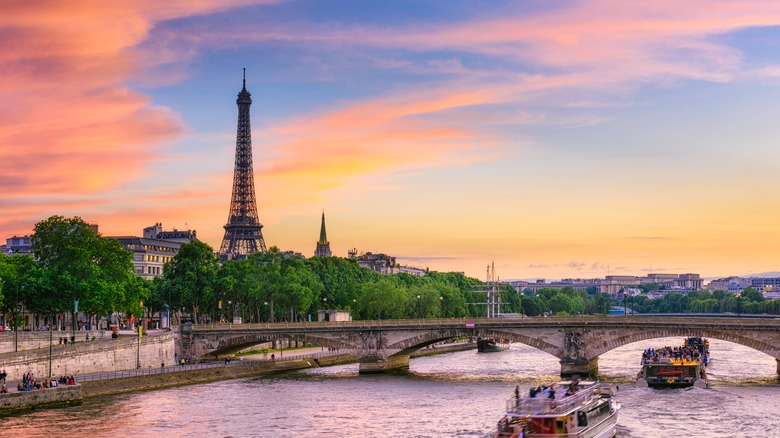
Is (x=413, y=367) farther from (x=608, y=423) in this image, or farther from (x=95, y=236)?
(x=608, y=423)

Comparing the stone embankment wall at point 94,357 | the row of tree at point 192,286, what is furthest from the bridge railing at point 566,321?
the row of tree at point 192,286

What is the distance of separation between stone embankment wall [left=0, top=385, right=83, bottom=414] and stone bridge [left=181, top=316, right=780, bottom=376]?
36696 millimetres

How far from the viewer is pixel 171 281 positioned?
13500cm

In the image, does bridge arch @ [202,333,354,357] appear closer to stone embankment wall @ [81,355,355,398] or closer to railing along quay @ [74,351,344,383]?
railing along quay @ [74,351,344,383]

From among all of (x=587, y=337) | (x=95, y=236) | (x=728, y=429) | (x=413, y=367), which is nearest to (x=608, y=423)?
(x=728, y=429)

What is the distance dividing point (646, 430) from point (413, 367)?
51262 millimetres

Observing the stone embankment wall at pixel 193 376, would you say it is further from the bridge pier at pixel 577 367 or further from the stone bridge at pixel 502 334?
the bridge pier at pixel 577 367

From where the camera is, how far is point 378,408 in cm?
7656

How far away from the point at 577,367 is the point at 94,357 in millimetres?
43971

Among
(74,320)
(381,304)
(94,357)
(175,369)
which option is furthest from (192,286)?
(94,357)

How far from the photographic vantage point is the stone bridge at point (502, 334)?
321 ft

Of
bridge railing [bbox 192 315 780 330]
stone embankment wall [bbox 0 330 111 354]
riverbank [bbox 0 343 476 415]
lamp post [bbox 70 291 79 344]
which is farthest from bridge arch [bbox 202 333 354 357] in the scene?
stone embankment wall [bbox 0 330 111 354]

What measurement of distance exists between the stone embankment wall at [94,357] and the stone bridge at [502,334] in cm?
732

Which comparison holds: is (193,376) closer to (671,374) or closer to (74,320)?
(74,320)
